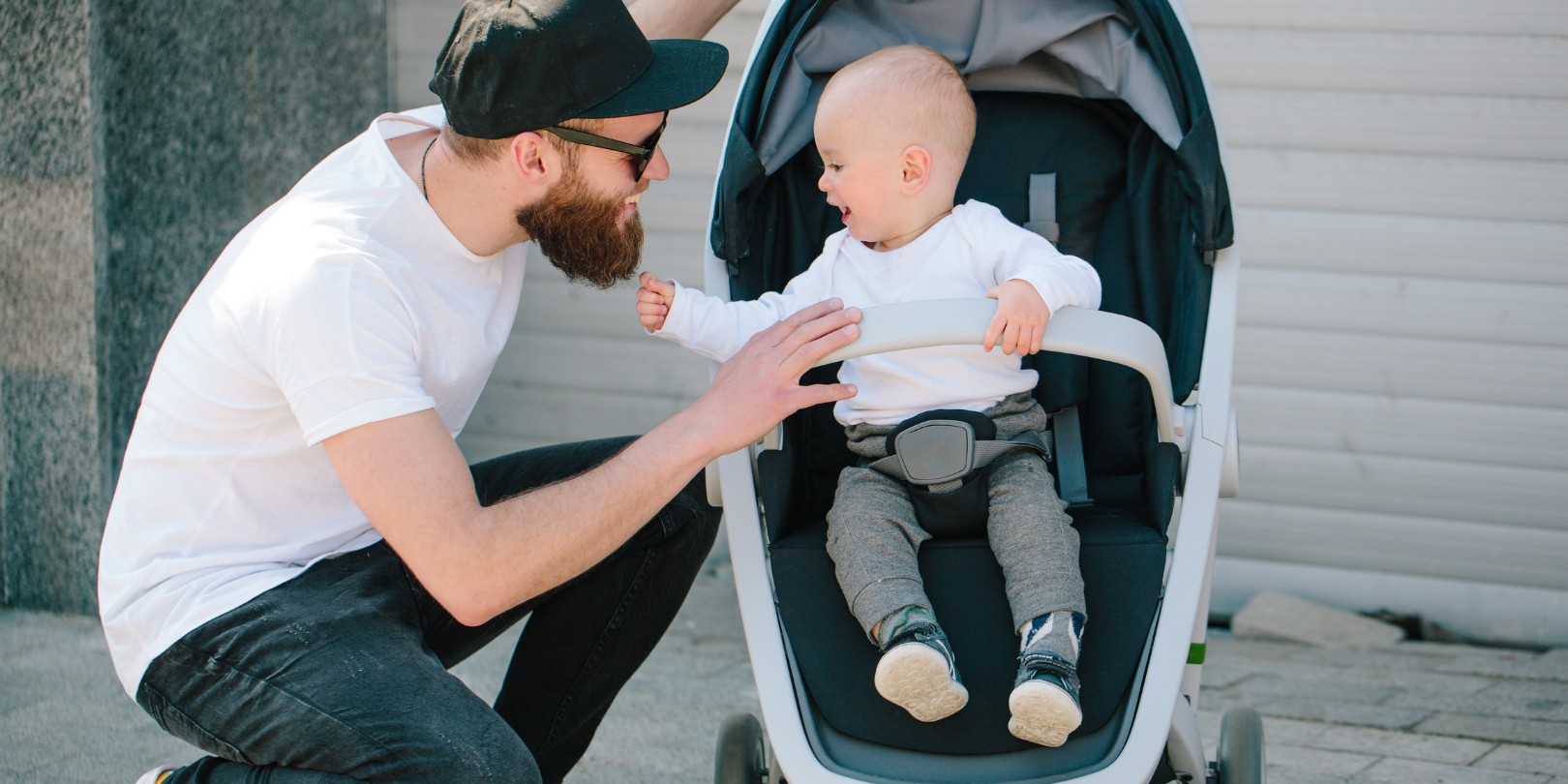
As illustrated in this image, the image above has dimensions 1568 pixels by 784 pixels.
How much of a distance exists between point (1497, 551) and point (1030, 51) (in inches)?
103

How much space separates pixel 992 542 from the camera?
7.20 feet

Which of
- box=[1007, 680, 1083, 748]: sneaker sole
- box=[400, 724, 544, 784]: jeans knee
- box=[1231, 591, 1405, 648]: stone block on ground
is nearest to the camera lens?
box=[1007, 680, 1083, 748]: sneaker sole

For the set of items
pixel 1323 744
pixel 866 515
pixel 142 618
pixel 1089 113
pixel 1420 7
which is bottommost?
pixel 1323 744

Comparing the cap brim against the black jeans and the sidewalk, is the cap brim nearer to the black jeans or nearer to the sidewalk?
the black jeans

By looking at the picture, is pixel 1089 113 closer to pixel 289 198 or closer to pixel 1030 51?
pixel 1030 51

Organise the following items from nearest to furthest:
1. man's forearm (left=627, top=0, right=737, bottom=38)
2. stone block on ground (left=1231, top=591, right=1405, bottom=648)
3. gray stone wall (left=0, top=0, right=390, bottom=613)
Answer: man's forearm (left=627, top=0, right=737, bottom=38) < gray stone wall (left=0, top=0, right=390, bottom=613) < stone block on ground (left=1231, top=591, right=1405, bottom=648)

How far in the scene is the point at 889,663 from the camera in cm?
193

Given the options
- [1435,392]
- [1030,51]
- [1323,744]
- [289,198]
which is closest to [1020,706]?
[1030,51]

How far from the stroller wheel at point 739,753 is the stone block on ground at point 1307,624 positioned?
2.39 meters

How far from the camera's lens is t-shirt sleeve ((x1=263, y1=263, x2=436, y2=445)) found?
1995 millimetres

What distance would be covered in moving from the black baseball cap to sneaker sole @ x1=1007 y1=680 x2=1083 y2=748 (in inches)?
43.5

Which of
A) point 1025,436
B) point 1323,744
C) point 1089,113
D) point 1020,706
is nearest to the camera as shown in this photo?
point 1020,706

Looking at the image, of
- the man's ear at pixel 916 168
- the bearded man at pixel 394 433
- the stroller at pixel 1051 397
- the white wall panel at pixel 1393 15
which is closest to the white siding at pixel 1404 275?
the white wall panel at pixel 1393 15

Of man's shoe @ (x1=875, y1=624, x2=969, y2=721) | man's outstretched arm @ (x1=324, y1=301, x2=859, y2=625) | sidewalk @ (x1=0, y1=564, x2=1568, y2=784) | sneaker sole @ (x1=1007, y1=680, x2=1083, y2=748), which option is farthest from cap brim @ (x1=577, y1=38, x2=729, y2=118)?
sidewalk @ (x1=0, y1=564, x2=1568, y2=784)
